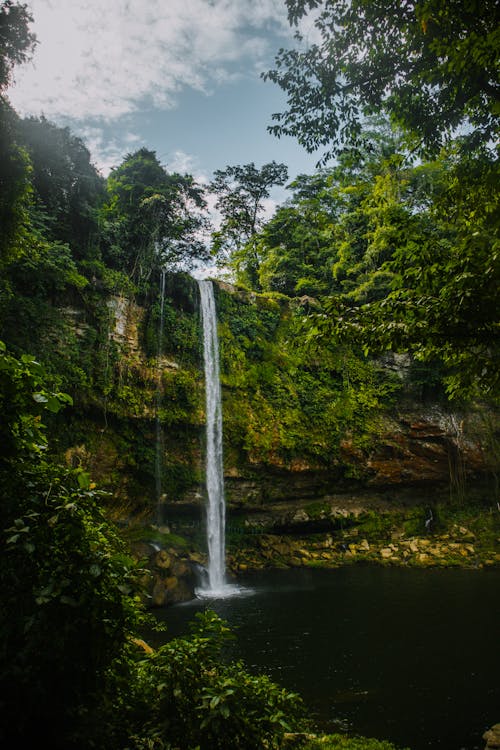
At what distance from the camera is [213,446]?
1484 cm

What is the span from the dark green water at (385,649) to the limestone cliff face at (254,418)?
491cm

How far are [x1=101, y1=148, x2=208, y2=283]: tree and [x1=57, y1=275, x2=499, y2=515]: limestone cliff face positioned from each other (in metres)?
1.39

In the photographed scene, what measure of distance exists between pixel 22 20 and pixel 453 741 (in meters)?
13.4

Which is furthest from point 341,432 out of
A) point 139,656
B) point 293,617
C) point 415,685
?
point 139,656

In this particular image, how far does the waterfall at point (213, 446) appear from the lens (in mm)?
13445

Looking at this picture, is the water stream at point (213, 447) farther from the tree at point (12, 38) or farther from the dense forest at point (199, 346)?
the tree at point (12, 38)

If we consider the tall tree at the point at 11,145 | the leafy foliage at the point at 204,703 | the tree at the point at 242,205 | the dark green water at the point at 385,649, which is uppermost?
the tree at the point at 242,205

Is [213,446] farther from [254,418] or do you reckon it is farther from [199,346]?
[199,346]

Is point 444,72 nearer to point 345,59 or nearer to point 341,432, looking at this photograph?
point 345,59

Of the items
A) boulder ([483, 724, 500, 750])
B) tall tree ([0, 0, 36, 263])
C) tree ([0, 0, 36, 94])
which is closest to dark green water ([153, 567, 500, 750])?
boulder ([483, 724, 500, 750])

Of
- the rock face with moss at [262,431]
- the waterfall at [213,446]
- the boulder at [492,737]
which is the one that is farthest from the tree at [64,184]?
the boulder at [492,737]

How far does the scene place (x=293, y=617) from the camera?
26.6ft

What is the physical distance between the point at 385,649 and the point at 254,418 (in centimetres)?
1003

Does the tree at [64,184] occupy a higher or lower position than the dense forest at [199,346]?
higher
